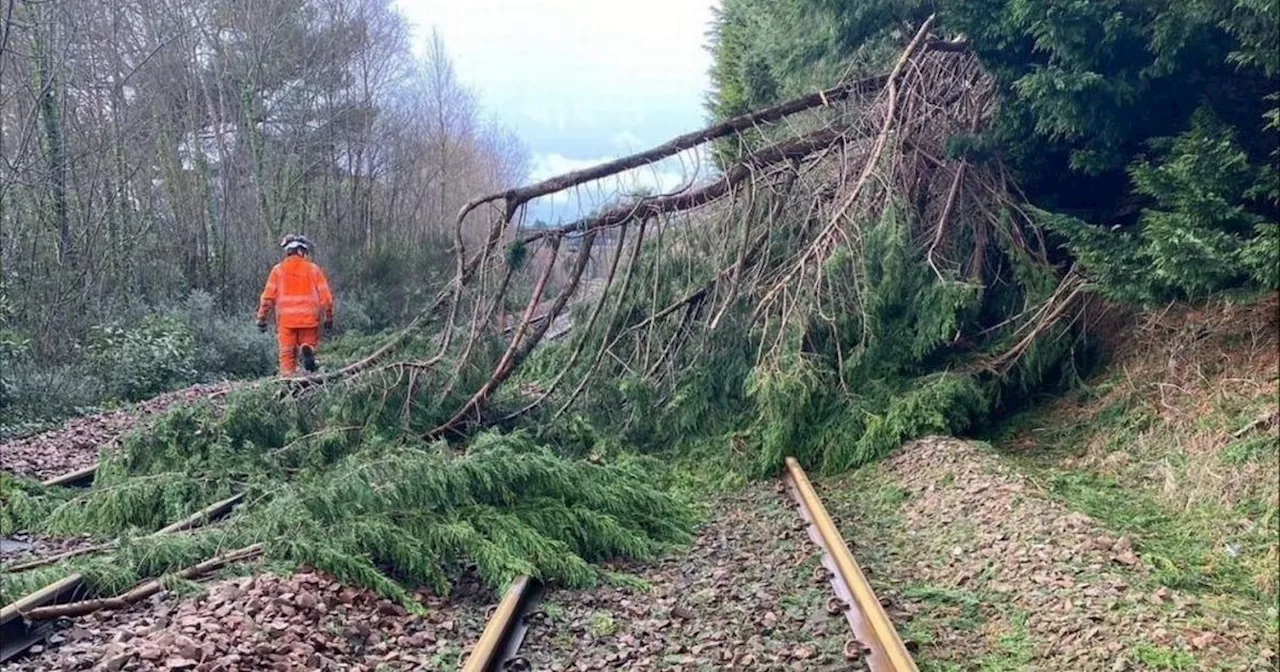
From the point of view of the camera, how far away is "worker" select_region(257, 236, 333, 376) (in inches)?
449

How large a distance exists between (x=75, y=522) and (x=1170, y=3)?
923 centimetres

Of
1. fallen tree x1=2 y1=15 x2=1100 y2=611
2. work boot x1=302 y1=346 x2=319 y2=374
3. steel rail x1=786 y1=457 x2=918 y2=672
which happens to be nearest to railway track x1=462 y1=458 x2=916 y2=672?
steel rail x1=786 y1=457 x2=918 y2=672

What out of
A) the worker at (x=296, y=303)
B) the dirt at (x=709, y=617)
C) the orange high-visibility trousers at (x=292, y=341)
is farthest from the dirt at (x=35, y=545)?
the orange high-visibility trousers at (x=292, y=341)

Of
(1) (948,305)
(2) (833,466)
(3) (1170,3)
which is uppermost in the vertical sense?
(3) (1170,3)

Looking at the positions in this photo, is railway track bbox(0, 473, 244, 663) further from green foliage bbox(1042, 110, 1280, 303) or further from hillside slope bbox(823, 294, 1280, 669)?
green foliage bbox(1042, 110, 1280, 303)

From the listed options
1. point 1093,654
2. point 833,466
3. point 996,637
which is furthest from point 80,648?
point 833,466

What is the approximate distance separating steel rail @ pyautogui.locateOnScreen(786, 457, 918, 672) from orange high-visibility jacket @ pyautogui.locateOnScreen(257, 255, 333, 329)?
23.2ft

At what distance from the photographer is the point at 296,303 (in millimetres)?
11445

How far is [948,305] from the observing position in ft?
28.0

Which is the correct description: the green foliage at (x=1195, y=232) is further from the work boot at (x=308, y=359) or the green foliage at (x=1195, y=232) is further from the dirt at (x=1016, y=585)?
the work boot at (x=308, y=359)

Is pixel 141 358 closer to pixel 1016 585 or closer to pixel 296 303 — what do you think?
pixel 296 303

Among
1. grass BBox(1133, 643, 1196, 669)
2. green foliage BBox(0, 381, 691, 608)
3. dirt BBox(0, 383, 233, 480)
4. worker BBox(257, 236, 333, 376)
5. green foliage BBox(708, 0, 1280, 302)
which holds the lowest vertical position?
dirt BBox(0, 383, 233, 480)

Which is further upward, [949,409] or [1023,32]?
[1023,32]

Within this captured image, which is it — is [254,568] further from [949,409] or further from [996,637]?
[949,409]
